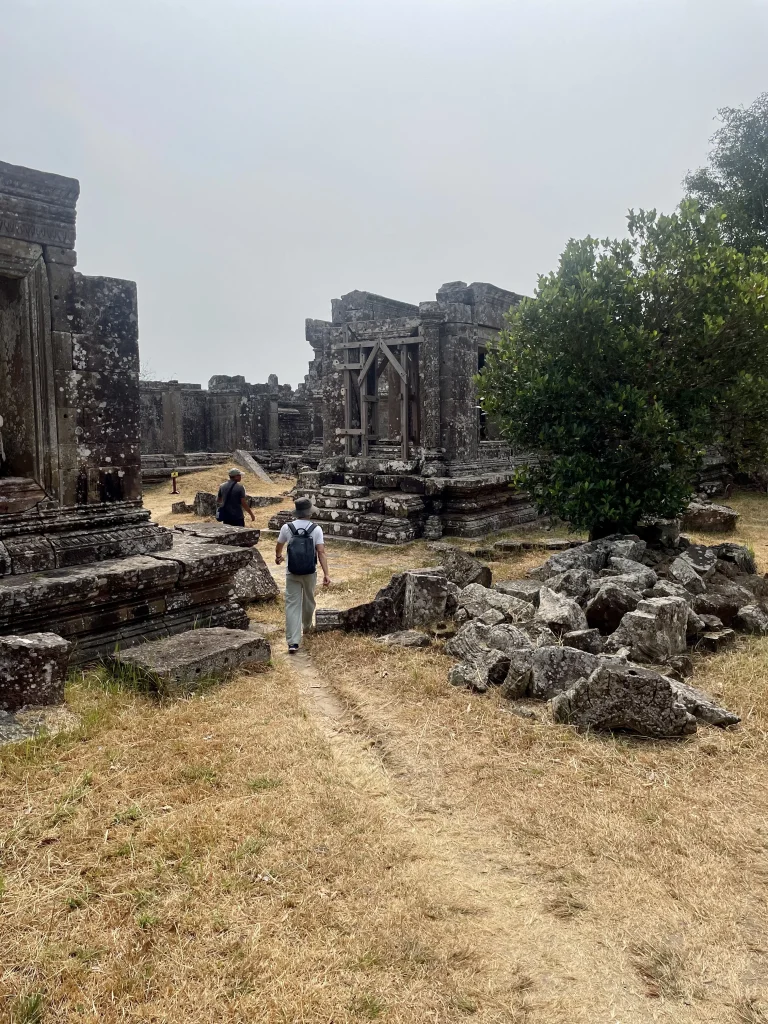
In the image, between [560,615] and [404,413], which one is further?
[404,413]

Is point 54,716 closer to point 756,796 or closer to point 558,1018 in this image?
point 558,1018

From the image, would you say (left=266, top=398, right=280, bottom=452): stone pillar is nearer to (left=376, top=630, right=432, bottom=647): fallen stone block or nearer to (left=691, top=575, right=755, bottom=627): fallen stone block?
(left=376, top=630, right=432, bottom=647): fallen stone block

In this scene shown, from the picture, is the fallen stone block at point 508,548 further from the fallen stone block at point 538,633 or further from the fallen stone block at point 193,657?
the fallen stone block at point 193,657

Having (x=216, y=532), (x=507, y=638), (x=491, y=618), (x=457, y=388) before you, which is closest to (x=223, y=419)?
(x=457, y=388)

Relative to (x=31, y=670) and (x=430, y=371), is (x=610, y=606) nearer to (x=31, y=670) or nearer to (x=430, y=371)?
(x=31, y=670)

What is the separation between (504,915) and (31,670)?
10.1 ft

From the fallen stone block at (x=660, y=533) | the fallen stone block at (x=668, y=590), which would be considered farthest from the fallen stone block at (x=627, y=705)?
the fallen stone block at (x=660, y=533)

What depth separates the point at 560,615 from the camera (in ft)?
19.1

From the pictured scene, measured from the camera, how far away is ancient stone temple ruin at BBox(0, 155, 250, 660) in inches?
203

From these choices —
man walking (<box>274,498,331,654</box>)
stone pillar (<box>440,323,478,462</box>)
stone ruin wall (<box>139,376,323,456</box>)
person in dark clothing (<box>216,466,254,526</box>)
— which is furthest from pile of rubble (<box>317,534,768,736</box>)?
stone ruin wall (<box>139,376,323,456</box>)

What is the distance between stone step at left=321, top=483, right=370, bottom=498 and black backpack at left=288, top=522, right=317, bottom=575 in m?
6.14

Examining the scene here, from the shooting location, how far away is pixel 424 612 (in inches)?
262

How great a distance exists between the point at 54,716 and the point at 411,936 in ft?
8.59

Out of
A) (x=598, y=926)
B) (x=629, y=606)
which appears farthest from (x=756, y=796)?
(x=629, y=606)
